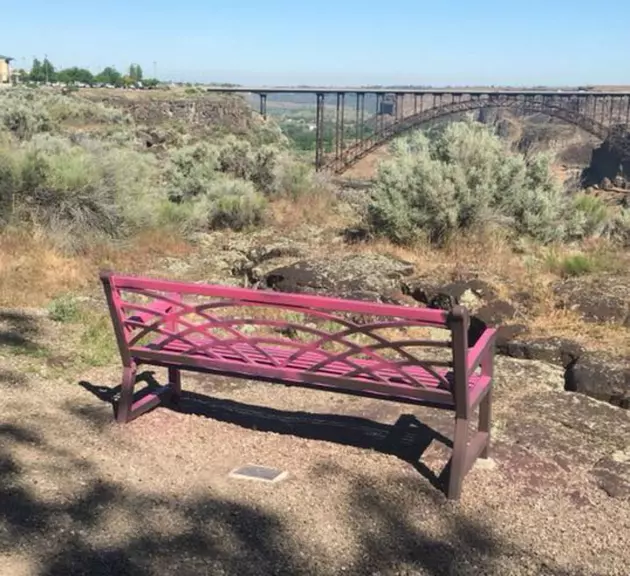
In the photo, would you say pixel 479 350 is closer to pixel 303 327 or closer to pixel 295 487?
pixel 303 327

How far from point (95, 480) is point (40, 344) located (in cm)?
229

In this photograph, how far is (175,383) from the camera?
4.60m

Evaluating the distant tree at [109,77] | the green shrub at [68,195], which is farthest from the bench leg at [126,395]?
the distant tree at [109,77]

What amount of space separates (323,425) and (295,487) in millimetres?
844

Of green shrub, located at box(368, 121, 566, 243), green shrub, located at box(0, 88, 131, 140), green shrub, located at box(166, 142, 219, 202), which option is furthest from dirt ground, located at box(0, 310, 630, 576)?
green shrub, located at box(0, 88, 131, 140)

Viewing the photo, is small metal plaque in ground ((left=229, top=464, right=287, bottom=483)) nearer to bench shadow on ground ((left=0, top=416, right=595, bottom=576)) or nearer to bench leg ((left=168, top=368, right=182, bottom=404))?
bench shadow on ground ((left=0, top=416, right=595, bottom=576))

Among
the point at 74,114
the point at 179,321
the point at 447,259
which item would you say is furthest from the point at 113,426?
the point at 74,114

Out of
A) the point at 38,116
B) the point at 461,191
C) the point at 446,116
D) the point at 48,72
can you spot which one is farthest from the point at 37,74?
the point at 461,191

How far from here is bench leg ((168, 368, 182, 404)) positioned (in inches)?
179

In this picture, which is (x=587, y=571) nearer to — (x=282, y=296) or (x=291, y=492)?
(x=291, y=492)

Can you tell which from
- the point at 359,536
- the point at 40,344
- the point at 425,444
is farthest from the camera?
the point at 40,344

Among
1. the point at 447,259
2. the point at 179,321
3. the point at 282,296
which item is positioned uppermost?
the point at 282,296

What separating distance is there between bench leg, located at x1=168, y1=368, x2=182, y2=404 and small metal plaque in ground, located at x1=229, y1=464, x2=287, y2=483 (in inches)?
39.0

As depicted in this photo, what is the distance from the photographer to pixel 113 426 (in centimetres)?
420
